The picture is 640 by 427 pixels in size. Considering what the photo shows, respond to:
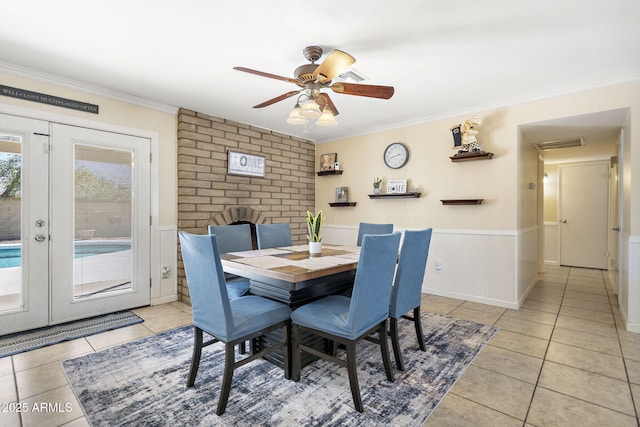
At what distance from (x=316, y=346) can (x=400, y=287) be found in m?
0.75

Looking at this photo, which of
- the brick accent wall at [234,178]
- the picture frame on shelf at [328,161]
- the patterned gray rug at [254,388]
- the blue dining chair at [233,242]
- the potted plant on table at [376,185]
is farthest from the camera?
the picture frame on shelf at [328,161]

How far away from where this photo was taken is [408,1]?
184cm

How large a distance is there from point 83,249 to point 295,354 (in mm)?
2524

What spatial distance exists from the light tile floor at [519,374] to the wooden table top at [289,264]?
0.98m

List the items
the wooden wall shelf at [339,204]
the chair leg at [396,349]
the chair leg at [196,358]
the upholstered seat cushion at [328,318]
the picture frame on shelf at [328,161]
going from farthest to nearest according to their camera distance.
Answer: the picture frame on shelf at [328,161]
the wooden wall shelf at [339,204]
the chair leg at [396,349]
the chair leg at [196,358]
the upholstered seat cushion at [328,318]

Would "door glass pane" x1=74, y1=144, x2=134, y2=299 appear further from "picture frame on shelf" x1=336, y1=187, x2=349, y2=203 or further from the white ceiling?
"picture frame on shelf" x1=336, y1=187, x2=349, y2=203

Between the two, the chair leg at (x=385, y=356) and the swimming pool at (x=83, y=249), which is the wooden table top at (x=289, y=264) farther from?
the swimming pool at (x=83, y=249)

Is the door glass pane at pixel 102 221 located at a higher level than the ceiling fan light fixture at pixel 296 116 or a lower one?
lower

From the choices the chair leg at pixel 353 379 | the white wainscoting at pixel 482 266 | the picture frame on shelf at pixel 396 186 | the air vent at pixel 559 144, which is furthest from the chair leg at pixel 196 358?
the air vent at pixel 559 144

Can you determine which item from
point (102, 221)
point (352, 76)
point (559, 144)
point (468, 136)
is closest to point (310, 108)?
point (352, 76)

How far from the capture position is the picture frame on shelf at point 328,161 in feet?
16.8

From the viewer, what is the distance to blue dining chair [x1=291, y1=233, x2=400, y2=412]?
172cm

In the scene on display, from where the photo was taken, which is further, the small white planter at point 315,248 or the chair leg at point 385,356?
the small white planter at point 315,248

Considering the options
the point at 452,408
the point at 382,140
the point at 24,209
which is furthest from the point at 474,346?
the point at 24,209
